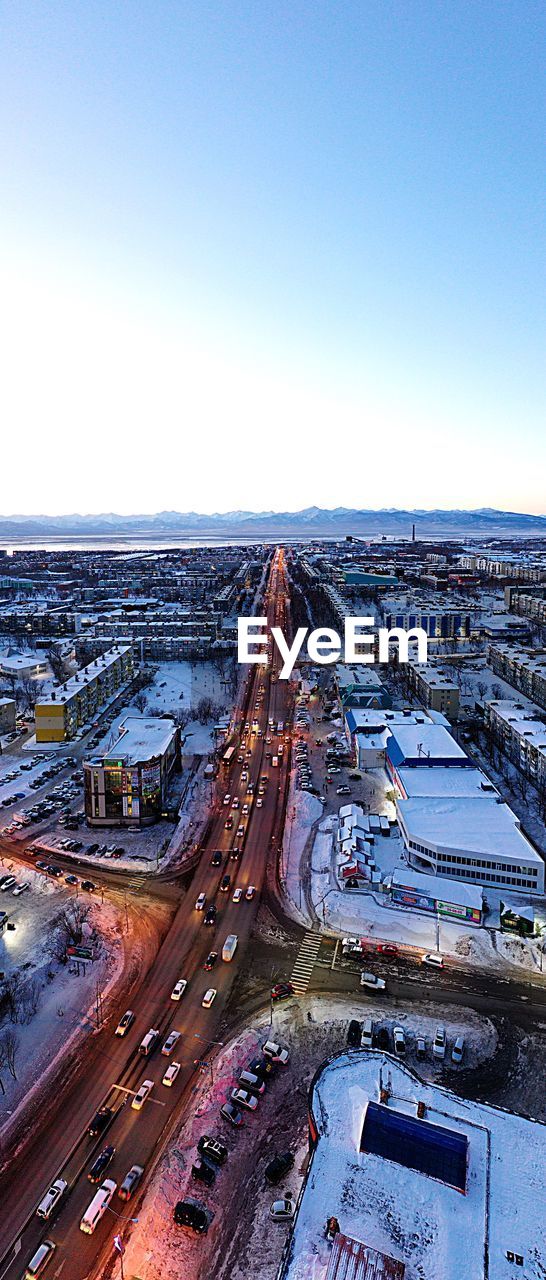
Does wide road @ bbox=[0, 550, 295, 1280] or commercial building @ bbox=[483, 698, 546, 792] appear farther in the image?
commercial building @ bbox=[483, 698, 546, 792]

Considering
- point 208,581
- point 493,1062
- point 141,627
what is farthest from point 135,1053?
point 208,581

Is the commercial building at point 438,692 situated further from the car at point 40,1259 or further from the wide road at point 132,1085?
the car at point 40,1259

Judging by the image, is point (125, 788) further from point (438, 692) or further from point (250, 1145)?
point (438, 692)

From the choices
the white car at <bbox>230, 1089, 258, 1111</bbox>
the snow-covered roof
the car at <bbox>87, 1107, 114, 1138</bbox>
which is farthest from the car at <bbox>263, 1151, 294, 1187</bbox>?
the snow-covered roof

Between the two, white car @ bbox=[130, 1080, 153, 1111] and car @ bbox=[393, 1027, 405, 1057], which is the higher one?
car @ bbox=[393, 1027, 405, 1057]

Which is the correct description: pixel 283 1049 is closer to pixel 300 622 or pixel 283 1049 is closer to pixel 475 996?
pixel 475 996

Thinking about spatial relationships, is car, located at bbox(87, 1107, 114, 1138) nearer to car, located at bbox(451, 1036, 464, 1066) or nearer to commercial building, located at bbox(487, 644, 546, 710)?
car, located at bbox(451, 1036, 464, 1066)

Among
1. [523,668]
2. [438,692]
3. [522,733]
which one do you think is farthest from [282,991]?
Answer: [523,668]

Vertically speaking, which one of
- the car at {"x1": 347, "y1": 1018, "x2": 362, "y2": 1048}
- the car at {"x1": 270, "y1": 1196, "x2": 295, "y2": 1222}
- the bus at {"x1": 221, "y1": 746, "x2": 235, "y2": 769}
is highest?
the bus at {"x1": 221, "y1": 746, "x2": 235, "y2": 769}

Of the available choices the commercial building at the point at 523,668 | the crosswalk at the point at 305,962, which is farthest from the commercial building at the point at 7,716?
the commercial building at the point at 523,668
